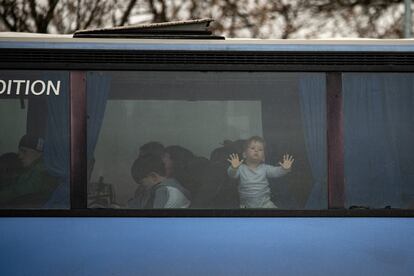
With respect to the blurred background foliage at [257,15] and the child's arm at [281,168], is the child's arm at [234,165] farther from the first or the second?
the blurred background foliage at [257,15]

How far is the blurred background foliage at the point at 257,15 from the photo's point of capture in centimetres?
2420

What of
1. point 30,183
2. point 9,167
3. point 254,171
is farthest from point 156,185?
point 9,167

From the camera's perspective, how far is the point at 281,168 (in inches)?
277

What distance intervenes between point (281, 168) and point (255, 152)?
0.78ft

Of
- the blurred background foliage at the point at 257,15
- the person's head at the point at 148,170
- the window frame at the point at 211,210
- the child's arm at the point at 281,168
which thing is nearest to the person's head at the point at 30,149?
the window frame at the point at 211,210

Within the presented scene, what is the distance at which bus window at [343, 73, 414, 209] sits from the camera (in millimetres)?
7090

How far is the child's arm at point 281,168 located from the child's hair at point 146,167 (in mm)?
818

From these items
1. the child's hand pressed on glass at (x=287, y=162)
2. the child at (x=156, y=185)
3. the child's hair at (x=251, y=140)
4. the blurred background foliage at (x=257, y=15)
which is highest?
the blurred background foliage at (x=257, y=15)

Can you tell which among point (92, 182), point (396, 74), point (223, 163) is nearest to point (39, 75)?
point (92, 182)

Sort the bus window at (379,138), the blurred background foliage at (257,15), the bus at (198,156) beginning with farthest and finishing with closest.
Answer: the blurred background foliage at (257,15) → the bus window at (379,138) → the bus at (198,156)

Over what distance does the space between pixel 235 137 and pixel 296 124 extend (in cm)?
49

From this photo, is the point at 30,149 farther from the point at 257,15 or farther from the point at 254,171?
the point at 257,15

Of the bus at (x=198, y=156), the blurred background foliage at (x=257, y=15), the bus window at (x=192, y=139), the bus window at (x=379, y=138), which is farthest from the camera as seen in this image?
the blurred background foliage at (x=257, y=15)

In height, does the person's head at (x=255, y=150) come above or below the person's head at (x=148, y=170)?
above
